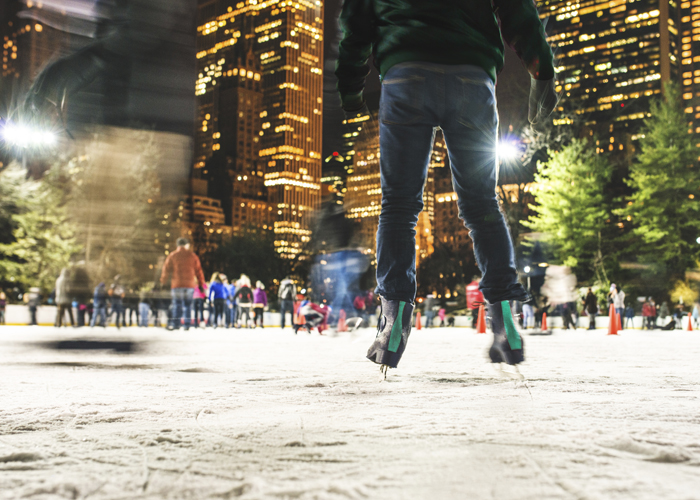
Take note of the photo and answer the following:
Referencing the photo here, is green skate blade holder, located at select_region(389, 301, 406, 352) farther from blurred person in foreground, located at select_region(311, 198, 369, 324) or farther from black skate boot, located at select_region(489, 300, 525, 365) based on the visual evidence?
blurred person in foreground, located at select_region(311, 198, 369, 324)

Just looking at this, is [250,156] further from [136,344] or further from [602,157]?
[136,344]

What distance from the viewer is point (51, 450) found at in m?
1.16

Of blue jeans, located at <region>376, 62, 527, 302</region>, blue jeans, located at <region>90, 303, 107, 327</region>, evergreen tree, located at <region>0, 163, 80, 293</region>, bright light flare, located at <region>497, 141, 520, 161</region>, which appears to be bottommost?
blue jeans, located at <region>90, 303, 107, 327</region>

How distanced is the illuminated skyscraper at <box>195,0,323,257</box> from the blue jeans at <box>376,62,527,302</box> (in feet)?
277

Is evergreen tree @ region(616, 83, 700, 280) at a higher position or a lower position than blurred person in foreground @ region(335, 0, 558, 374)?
higher

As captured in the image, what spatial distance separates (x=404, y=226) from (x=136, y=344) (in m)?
2.50

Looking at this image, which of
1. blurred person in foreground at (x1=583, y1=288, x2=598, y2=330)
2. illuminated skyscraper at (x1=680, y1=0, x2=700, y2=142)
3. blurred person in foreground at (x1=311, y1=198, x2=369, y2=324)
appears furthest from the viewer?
illuminated skyscraper at (x1=680, y1=0, x2=700, y2=142)

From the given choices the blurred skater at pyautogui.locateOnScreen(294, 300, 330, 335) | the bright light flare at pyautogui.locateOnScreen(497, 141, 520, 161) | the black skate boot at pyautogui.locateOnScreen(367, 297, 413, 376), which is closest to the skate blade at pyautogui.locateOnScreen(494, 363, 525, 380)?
the black skate boot at pyautogui.locateOnScreen(367, 297, 413, 376)

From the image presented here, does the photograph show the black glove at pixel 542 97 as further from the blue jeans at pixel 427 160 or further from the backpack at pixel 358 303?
the backpack at pixel 358 303

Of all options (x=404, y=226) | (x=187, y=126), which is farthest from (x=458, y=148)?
(x=187, y=126)

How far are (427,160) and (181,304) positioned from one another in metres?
7.13

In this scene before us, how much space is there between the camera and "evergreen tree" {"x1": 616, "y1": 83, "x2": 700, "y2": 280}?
89.5 feet

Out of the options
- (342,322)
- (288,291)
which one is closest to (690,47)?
(288,291)

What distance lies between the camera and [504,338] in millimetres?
2318
